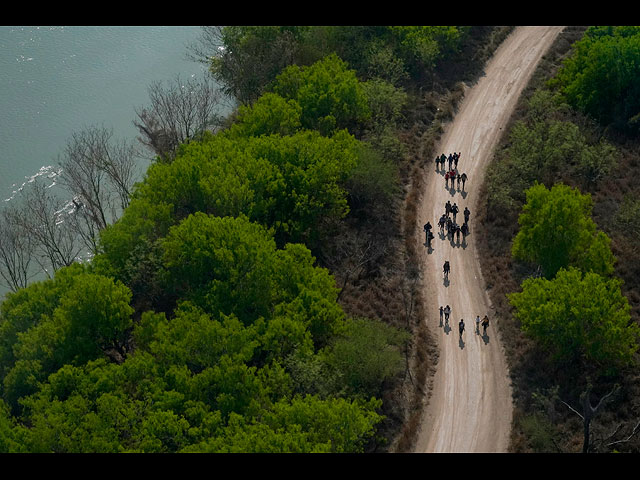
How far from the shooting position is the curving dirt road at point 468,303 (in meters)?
45.1

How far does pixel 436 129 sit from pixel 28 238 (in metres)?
39.5

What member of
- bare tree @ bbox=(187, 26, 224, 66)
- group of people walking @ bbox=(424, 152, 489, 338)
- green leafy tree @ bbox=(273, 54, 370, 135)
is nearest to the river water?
bare tree @ bbox=(187, 26, 224, 66)

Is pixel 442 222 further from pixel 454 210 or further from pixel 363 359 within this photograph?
pixel 363 359

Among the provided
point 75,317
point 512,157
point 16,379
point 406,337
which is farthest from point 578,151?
point 16,379

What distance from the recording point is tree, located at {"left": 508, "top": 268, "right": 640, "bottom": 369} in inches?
1789

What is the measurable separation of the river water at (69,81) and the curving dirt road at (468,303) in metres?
32.1

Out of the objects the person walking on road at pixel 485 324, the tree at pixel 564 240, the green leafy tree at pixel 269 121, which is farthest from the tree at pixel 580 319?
the green leafy tree at pixel 269 121

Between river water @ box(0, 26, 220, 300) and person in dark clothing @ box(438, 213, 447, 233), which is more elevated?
river water @ box(0, 26, 220, 300)

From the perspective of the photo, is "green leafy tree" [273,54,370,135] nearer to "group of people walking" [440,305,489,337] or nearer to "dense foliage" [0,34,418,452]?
"dense foliage" [0,34,418,452]

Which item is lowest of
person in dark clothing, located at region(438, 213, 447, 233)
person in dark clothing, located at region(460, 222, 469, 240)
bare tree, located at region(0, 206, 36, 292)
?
person in dark clothing, located at region(460, 222, 469, 240)

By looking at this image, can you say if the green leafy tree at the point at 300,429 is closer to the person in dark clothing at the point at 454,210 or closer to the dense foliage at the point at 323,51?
the person in dark clothing at the point at 454,210

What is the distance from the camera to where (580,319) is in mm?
45656

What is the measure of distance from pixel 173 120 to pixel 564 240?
38.5m

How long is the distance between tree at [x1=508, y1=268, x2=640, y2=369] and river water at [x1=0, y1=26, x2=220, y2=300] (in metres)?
44.4
